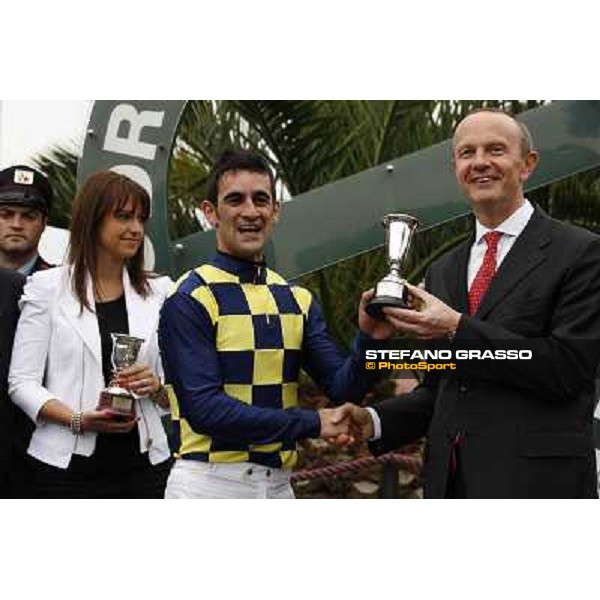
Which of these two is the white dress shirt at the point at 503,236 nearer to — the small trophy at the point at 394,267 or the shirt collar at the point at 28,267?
the small trophy at the point at 394,267

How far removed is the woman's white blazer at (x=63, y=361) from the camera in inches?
107

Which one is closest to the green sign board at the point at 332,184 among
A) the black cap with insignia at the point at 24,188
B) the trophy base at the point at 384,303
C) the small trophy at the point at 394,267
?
the black cap with insignia at the point at 24,188

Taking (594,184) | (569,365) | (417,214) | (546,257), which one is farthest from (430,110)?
(569,365)

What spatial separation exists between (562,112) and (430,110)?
37cm

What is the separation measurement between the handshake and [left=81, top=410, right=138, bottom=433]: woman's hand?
502 mm

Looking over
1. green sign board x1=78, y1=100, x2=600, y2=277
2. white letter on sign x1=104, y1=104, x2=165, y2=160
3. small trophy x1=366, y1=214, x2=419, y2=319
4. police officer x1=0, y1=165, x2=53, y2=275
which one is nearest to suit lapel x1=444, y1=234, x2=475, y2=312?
small trophy x1=366, y1=214, x2=419, y2=319

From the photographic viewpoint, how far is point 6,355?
2.75 m

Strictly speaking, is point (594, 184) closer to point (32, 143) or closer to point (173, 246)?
point (173, 246)

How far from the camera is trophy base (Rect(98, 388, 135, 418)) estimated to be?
2.70 meters

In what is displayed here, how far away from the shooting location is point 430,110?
3.07 meters

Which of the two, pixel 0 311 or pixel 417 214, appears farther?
pixel 417 214

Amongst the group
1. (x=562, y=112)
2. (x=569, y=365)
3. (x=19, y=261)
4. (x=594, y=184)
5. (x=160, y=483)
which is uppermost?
(x=562, y=112)

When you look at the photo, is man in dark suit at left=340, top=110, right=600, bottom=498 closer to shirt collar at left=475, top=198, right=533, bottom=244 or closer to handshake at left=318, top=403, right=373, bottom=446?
shirt collar at left=475, top=198, right=533, bottom=244

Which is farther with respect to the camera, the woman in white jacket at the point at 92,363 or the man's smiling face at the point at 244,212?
the woman in white jacket at the point at 92,363
